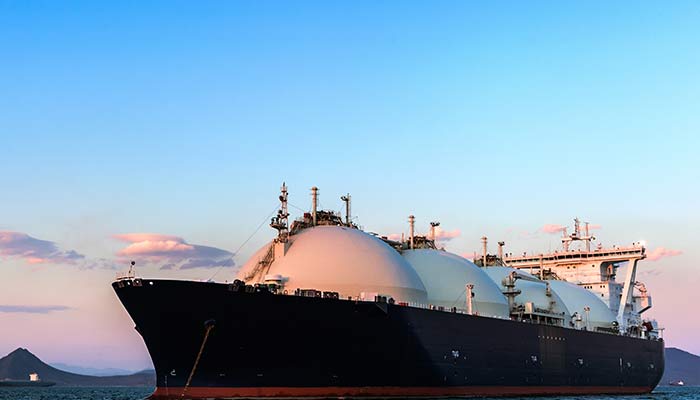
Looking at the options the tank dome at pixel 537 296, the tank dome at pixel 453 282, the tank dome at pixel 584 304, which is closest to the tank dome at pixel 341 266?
the tank dome at pixel 453 282

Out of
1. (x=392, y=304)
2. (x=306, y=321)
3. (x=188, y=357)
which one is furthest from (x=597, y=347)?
(x=188, y=357)

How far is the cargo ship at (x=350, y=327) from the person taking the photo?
41.6 m

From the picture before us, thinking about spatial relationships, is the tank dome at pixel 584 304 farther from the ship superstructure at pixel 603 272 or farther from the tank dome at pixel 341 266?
the tank dome at pixel 341 266

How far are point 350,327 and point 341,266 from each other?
5.19 meters

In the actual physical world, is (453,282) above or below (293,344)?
above

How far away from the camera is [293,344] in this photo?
139 feet

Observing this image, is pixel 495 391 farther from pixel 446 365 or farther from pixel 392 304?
pixel 392 304

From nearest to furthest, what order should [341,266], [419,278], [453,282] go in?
[341,266] < [419,278] < [453,282]

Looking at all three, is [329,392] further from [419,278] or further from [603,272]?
[603,272]

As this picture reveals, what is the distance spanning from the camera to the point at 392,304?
A: 4528 centimetres

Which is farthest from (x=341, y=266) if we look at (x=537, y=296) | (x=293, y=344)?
(x=537, y=296)

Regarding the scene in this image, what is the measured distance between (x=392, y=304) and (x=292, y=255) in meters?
7.55

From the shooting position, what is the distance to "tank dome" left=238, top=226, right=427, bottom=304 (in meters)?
47.3

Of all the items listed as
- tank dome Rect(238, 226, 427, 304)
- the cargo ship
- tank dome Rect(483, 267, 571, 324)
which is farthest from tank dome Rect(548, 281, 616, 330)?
tank dome Rect(238, 226, 427, 304)
